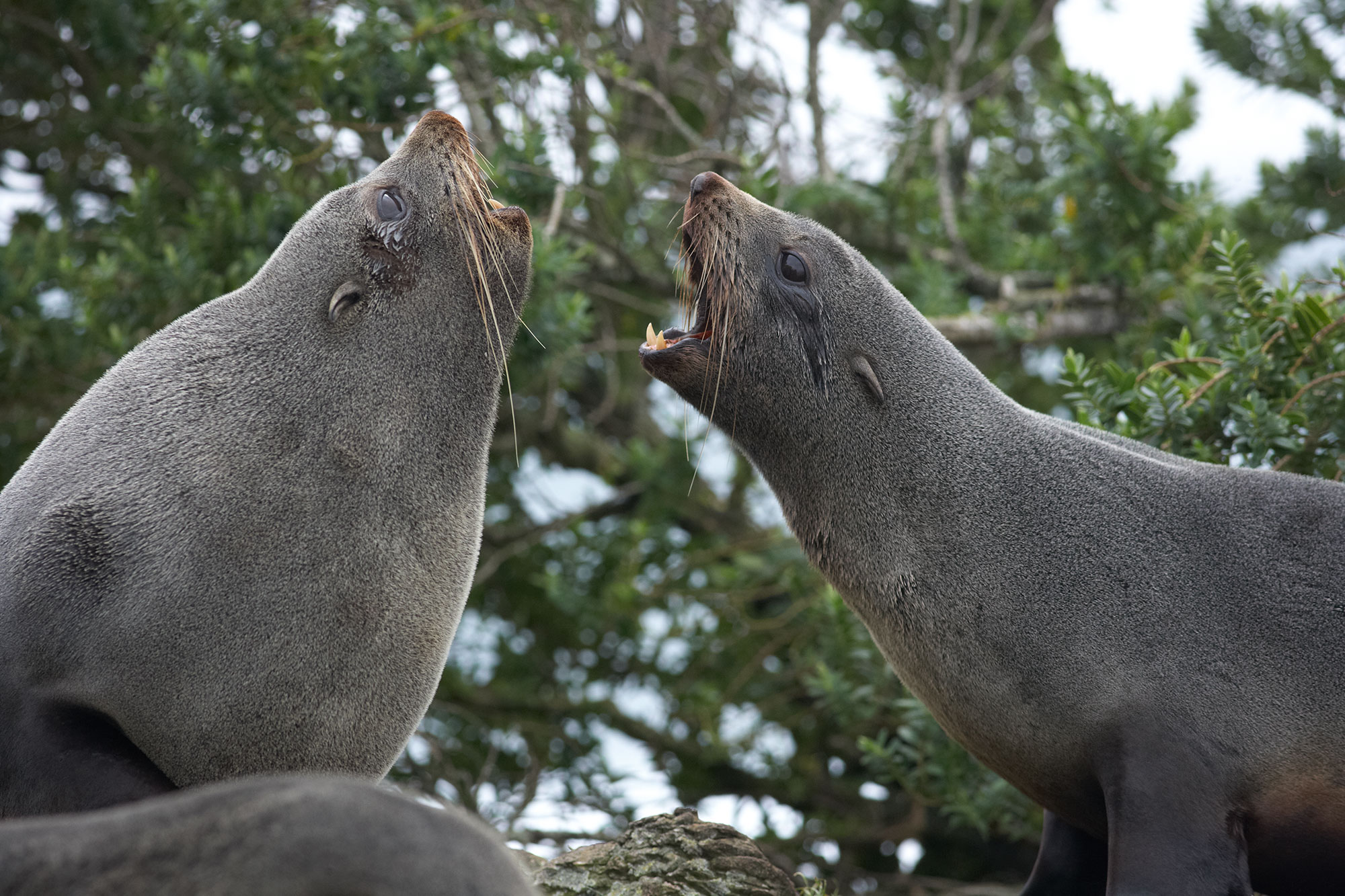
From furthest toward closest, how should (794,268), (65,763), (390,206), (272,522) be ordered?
(794,268) → (390,206) → (272,522) → (65,763)

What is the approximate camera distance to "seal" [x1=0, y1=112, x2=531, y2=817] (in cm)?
292

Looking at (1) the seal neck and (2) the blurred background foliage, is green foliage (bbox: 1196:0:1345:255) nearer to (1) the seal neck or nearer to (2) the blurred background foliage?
(2) the blurred background foliage

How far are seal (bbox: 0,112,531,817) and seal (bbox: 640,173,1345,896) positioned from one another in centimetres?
76

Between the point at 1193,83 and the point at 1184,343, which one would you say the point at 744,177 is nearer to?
the point at 1184,343

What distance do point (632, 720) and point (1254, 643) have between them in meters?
4.76

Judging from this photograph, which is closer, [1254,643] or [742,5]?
[1254,643]

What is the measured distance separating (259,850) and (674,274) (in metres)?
3.93

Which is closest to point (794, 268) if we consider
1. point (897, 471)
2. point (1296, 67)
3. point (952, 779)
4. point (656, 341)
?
point (656, 341)

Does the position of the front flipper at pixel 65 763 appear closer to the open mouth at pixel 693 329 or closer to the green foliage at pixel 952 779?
the open mouth at pixel 693 329

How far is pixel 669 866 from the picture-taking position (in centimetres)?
378

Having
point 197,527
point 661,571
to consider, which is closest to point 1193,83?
point 661,571

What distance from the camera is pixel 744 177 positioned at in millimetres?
6043

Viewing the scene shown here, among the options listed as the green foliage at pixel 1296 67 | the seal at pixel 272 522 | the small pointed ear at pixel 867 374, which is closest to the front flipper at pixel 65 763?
the seal at pixel 272 522

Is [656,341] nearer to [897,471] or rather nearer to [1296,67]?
A: [897,471]
